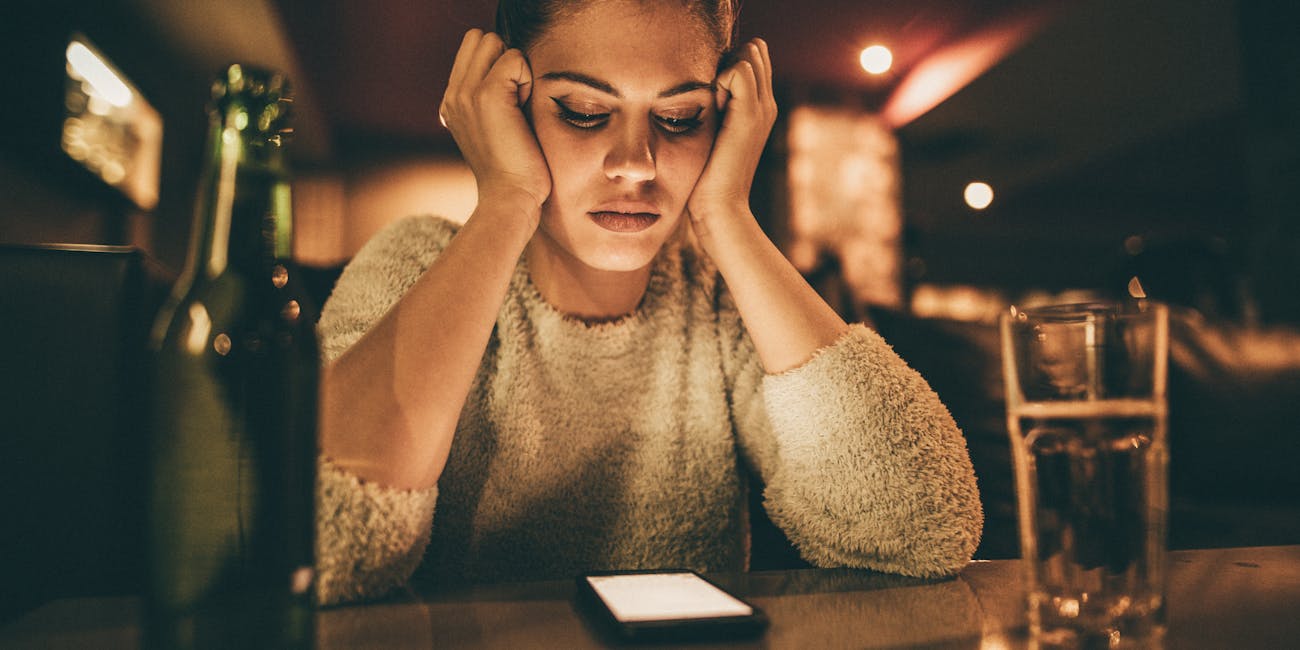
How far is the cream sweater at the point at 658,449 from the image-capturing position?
75 cm

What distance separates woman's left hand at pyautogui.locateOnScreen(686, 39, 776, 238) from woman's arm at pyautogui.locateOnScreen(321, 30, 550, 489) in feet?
0.64

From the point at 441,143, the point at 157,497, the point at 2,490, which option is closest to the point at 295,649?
the point at 157,497

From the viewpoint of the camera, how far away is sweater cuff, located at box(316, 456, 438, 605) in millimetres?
578

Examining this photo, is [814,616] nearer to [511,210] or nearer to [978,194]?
[511,210]

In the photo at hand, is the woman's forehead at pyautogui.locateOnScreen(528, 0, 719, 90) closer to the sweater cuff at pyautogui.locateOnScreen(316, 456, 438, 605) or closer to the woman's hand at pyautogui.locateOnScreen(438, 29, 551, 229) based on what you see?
the woman's hand at pyautogui.locateOnScreen(438, 29, 551, 229)

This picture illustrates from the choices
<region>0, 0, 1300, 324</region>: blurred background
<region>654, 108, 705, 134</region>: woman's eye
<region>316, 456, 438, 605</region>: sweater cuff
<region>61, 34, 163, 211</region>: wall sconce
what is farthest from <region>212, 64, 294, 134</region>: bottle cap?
<region>61, 34, 163, 211</region>: wall sconce

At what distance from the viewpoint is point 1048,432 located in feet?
1.60

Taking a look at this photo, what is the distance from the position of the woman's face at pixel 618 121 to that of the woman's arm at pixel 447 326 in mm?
37

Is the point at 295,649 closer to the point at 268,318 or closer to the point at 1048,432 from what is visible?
the point at 268,318

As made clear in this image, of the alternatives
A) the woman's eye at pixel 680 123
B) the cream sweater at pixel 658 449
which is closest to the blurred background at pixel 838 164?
A: the cream sweater at pixel 658 449

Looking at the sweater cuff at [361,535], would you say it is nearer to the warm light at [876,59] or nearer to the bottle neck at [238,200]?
the bottle neck at [238,200]

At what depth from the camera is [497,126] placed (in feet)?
2.80

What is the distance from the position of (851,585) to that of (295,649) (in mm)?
433

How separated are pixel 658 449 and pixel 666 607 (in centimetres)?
48
